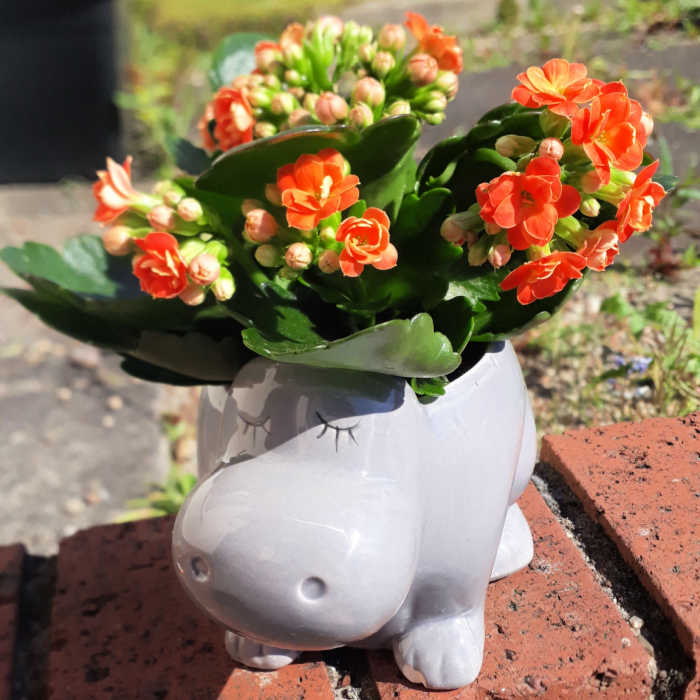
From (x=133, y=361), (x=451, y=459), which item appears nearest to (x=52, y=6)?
(x=133, y=361)

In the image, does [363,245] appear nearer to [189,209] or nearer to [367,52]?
[189,209]

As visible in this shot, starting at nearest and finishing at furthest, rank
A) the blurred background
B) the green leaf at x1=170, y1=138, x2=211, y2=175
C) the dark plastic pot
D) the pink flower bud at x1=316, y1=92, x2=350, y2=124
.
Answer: the pink flower bud at x1=316, y1=92, x2=350, y2=124, the green leaf at x1=170, y1=138, x2=211, y2=175, the blurred background, the dark plastic pot

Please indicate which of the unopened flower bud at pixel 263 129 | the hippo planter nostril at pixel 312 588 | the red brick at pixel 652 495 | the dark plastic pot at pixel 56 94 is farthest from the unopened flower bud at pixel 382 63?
the dark plastic pot at pixel 56 94

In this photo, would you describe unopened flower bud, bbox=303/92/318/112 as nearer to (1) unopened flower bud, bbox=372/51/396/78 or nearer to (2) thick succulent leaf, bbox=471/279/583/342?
(1) unopened flower bud, bbox=372/51/396/78

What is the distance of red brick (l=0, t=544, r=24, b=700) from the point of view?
1.10 meters

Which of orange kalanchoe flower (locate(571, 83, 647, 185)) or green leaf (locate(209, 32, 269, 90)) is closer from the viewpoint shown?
orange kalanchoe flower (locate(571, 83, 647, 185))

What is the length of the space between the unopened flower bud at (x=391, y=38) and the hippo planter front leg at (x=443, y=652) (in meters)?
0.58

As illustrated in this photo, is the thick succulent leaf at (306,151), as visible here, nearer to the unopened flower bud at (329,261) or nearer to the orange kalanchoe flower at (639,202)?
the unopened flower bud at (329,261)

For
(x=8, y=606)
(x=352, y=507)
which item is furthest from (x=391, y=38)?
(x=8, y=606)

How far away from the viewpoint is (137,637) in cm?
106

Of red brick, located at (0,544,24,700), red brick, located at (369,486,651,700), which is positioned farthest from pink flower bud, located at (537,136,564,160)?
red brick, located at (0,544,24,700)

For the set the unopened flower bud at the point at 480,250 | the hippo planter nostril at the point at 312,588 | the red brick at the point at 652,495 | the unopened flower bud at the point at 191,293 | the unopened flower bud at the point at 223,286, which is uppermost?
the unopened flower bud at the point at 480,250

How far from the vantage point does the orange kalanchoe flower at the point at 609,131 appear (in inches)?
27.2

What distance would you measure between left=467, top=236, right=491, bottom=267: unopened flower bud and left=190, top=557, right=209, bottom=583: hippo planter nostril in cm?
35
